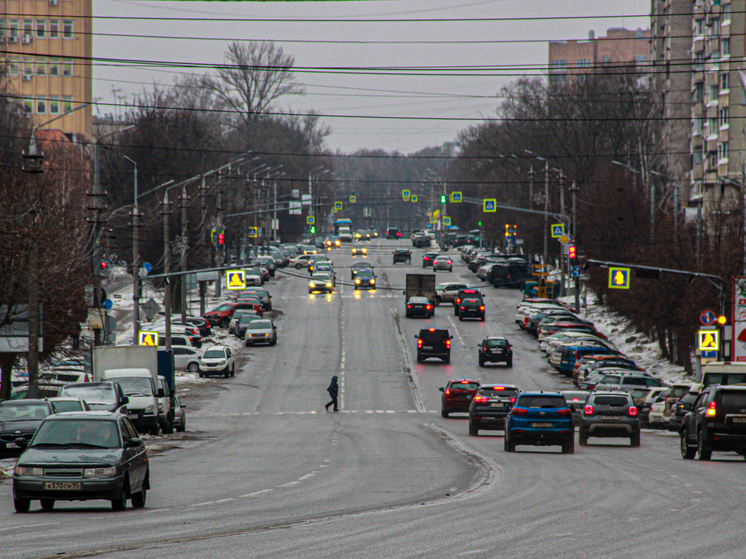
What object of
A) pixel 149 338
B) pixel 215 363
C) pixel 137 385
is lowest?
pixel 215 363

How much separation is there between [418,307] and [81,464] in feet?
201

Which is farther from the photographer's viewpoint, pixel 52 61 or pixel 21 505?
pixel 52 61

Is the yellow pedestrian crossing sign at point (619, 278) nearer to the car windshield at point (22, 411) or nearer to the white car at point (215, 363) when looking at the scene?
the white car at point (215, 363)

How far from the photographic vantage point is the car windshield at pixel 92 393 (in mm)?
29250

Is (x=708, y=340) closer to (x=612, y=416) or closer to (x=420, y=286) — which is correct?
A: (x=612, y=416)

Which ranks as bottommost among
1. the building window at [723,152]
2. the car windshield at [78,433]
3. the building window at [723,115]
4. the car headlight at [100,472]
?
the car headlight at [100,472]

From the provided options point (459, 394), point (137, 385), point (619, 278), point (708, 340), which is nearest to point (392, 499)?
point (137, 385)

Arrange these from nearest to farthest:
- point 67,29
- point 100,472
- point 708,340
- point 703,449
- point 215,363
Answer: point 100,472, point 703,449, point 708,340, point 215,363, point 67,29

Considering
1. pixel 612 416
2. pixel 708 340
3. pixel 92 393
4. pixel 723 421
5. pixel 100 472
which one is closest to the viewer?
pixel 100 472

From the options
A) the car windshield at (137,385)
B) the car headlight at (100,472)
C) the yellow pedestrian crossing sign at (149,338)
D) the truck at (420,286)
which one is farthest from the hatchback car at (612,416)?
the truck at (420,286)

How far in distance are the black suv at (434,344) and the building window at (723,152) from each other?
30.3 m

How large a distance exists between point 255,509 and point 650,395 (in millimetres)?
26636

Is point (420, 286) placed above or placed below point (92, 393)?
above

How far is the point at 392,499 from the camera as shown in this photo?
54.6 ft
